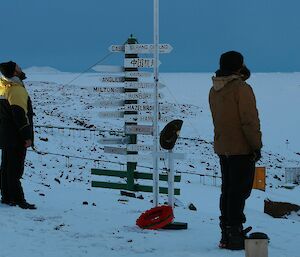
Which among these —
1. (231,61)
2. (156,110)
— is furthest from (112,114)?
(231,61)

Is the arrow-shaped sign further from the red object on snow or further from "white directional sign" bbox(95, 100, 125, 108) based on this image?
the red object on snow

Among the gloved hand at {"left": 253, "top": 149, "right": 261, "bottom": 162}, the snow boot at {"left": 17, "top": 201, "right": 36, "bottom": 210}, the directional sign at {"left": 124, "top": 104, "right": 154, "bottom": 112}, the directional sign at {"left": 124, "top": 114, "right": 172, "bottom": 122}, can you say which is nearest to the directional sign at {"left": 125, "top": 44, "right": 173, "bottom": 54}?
the directional sign at {"left": 124, "top": 104, "right": 154, "bottom": 112}

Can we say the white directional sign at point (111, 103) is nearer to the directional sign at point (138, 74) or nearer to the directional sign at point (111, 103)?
the directional sign at point (111, 103)

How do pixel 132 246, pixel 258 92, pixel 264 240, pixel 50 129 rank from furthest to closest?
pixel 258 92
pixel 50 129
pixel 132 246
pixel 264 240

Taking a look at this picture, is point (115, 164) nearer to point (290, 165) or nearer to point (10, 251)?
point (290, 165)

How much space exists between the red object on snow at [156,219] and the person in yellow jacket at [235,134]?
4.47 ft

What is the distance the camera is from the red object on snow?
297 inches

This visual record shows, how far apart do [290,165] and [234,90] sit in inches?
850

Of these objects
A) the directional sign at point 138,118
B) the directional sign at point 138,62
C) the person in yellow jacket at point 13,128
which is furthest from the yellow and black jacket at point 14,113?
the directional sign at point 138,118

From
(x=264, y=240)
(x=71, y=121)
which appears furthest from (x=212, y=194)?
(x=71, y=121)

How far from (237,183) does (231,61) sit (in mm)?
1235

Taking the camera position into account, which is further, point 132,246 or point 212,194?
point 212,194

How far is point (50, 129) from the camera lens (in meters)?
23.3

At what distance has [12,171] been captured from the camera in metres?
8.20
